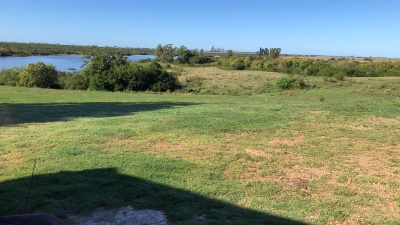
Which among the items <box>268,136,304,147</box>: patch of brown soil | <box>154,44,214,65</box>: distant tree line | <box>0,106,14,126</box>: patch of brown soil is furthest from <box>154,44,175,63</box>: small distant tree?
<box>268,136,304,147</box>: patch of brown soil

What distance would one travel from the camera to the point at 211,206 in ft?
15.3

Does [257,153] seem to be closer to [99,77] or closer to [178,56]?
[99,77]

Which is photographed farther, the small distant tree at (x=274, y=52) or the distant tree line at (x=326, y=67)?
the small distant tree at (x=274, y=52)

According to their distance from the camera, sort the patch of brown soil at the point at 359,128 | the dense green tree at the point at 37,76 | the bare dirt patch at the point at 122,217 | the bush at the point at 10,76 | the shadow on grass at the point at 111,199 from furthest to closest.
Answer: the bush at the point at 10,76 → the dense green tree at the point at 37,76 → the patch of brown soil at the point at 359,128 → the shadow on grass at the point at 111,199 → the bare dirt patch at the point at 122,217

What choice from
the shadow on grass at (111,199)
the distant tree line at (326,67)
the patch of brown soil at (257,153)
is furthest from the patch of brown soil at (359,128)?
the distant tree line at (326,67)

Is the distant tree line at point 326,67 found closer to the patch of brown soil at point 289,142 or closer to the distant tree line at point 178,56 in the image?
the distant tree line at point 178,56

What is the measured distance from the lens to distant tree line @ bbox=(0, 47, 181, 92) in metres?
41.6

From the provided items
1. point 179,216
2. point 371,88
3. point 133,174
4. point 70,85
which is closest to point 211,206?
point 179,216

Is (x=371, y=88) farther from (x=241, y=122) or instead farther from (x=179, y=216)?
(x=179, y=216)

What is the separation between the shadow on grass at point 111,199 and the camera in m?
4.34

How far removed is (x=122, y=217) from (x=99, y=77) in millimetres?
40682

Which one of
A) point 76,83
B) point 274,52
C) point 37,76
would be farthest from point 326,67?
point 274,52

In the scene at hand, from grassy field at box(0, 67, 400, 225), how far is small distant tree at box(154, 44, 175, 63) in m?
105

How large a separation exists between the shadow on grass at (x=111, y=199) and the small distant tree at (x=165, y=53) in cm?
10903
